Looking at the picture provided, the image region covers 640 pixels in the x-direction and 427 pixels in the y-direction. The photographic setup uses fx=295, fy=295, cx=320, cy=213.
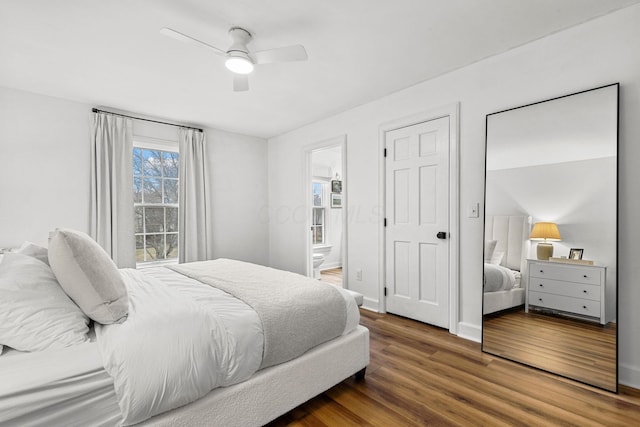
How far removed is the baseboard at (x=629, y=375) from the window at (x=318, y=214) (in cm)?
495

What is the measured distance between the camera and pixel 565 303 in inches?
84.9

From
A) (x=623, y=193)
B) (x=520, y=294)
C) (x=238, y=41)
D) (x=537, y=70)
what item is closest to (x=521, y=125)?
(x=537, y=70)

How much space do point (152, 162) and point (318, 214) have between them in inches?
134

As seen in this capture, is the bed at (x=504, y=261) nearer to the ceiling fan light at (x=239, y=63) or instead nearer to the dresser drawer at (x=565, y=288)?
the dresser drawer at (x=565, y=288)

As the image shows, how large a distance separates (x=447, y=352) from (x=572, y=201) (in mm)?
1483

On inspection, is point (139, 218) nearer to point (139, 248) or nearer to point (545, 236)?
point (139, 248)

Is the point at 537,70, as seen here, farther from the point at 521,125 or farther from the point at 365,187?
the point at 365,187

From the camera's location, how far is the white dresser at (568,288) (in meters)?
2.01

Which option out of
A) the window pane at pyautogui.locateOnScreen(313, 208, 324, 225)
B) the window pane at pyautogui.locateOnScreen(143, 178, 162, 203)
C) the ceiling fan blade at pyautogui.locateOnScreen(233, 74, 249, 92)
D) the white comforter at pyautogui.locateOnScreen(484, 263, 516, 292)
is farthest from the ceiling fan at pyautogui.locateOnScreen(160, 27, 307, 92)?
the window pane at pyautogui.locateOnScreen(313, 208, 324, 225)

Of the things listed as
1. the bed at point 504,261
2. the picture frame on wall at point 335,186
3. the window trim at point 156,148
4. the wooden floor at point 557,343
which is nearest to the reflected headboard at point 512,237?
the bed at point 504,261

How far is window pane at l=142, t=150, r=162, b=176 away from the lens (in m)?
4.04

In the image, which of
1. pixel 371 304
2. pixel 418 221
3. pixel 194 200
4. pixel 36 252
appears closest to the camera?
pixel 36 252

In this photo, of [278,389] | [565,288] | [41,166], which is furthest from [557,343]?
[41,166]

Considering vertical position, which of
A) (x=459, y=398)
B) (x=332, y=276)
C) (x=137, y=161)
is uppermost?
(x=137, y=161)
